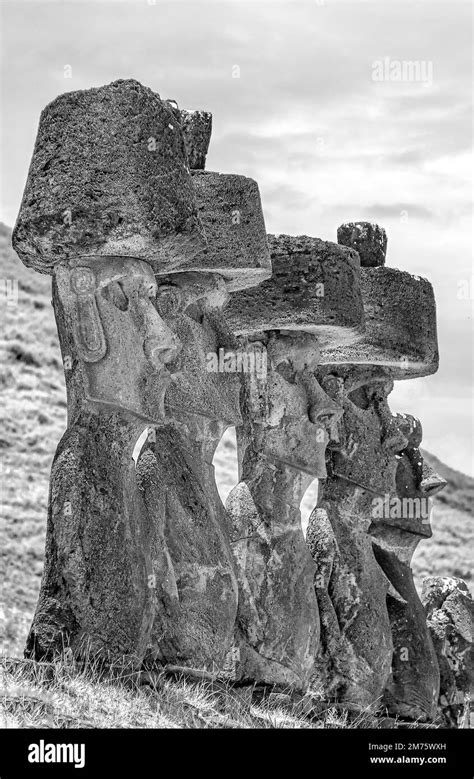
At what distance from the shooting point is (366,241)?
12922mm

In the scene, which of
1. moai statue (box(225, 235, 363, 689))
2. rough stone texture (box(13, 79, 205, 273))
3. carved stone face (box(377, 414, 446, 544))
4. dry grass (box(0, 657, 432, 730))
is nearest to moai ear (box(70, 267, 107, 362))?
→ rough stone texture (box(13, 79, 205, 273))

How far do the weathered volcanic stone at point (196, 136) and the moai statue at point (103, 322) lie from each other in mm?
1229

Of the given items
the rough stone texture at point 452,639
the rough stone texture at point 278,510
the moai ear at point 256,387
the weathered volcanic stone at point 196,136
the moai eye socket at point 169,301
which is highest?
the weathered volcanic stone at point 196,136

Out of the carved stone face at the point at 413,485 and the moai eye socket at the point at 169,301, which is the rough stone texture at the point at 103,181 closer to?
the moai eye socket at the point at 169,301

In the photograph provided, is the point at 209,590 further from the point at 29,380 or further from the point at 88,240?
the point at 29,380

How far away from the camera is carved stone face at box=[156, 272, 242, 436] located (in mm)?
10156

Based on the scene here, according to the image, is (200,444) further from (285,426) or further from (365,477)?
(365,477)

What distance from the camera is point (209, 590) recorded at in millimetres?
9742

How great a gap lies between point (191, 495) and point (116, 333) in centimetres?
119

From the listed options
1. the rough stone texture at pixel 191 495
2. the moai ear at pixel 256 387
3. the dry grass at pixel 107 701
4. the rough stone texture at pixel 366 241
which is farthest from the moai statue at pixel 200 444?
the rough stone texture at pixel 366 241

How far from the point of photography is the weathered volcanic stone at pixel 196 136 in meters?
10.7

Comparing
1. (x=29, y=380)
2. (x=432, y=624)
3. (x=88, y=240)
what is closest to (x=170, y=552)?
(x=88, y=240)

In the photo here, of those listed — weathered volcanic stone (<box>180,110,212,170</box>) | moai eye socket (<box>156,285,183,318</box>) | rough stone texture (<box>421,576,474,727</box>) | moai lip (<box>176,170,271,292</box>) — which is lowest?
rough stone texture (<box>421,576,474,727</box>)

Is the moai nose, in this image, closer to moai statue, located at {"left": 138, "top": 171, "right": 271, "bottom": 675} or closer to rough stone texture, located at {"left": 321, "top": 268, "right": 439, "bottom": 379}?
rough stone texture, located at {"left": 321, "top": 268, "right": 439, "bottom": 379}
